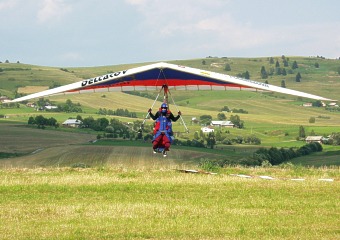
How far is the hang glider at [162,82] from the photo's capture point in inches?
977

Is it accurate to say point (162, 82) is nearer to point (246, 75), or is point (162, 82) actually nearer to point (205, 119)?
point (205, 119)

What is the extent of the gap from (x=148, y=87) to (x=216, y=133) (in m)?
52.2

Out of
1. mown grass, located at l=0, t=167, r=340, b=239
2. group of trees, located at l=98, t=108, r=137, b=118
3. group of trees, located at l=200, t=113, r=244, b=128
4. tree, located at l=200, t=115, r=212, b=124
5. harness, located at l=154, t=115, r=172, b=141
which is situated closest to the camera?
mown grass, located at l=0, t=167, r=340, b=239

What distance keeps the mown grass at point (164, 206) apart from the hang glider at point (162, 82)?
10.8 feet

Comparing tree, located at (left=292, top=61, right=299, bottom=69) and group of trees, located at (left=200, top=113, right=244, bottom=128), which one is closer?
group of trees, located at (left=200, top=113, right=244, bottom=128)

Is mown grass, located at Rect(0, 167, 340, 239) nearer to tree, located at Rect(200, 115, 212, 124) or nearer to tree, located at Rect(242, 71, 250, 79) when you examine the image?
tree, located at Rect(200, 115, 212, 124)

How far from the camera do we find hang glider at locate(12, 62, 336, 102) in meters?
24.8

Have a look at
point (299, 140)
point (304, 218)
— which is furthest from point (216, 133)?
point (304, 218)

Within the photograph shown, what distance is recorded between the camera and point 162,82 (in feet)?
93.0

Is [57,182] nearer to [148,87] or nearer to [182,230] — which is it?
[182,230]

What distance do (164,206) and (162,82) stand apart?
12.7m

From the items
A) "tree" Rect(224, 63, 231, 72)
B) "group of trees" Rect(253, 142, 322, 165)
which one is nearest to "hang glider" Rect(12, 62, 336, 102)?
"group of trees" Rect(253, 142, 322, 165)

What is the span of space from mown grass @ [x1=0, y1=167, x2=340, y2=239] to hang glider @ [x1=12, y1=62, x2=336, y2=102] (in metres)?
3.31

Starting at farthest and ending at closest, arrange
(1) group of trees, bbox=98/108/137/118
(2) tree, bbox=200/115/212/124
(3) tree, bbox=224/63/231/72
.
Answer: (3) tree, bbox=224/63/231/72 → (1) group of trees, bbox=98/108/137/118 → (2) tree, bbox=200/115/212/124
